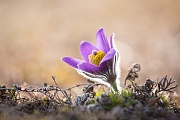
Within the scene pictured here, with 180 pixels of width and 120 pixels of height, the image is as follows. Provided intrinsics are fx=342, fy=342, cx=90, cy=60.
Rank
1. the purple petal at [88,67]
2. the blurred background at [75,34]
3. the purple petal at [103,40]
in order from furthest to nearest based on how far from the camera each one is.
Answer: the blurred background at [75,34], the purple petal at [103,40], the purple petal at [88,67]

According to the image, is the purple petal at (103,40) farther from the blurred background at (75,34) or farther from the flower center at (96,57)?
the blurred background at (75,34)

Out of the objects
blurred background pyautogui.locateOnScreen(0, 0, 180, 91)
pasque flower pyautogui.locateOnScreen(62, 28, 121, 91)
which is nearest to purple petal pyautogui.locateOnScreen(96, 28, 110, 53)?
pasque flower pyautogui.locateOnScreen(62, 28, 121, 91)

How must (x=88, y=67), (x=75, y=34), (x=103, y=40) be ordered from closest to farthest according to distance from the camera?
(x=88, y=67) → (x=103, y=40) → (x=75, y=34)

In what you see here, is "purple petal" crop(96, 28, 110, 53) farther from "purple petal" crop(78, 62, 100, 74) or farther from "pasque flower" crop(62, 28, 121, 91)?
"purple petal" crop(78, 62, 100, 74)

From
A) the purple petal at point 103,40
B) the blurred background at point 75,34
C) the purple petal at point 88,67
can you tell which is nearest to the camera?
the purple petal at point 88,67

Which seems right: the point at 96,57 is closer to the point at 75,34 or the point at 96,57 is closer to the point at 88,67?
the point at 88,67

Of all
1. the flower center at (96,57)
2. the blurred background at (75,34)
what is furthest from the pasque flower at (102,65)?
the blurred background at (75,34)

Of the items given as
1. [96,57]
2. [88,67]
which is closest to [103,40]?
[96,57]
